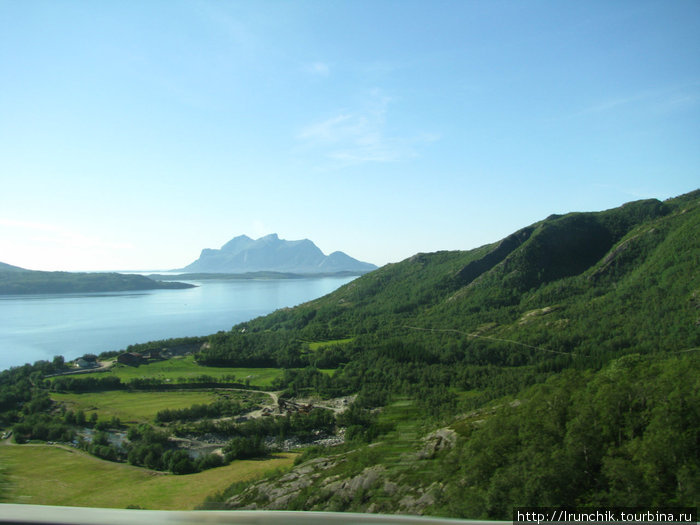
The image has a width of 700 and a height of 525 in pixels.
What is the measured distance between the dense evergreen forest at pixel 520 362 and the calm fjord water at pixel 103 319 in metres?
10.6

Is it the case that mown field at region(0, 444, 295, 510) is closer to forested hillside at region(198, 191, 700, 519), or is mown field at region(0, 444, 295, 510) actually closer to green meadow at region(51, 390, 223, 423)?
forested hillside at region(198, 191, 700, 519)

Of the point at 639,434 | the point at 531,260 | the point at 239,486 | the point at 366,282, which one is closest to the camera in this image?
the point at 639,434

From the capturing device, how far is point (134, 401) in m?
24.5

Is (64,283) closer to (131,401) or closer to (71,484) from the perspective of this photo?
(131,401)

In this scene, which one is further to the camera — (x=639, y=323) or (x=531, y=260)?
(x=531, y=260)

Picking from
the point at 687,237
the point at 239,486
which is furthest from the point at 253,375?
the point at 687,237

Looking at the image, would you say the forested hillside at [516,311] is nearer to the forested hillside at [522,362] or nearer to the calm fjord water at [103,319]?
the forested hillside at [522,362]

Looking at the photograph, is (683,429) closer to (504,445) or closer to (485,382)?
(504,445)

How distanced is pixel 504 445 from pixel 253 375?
1024 inches

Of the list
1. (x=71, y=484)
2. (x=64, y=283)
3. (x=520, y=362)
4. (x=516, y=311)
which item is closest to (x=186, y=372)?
(x=520, y=362)

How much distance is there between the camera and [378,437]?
15.4m

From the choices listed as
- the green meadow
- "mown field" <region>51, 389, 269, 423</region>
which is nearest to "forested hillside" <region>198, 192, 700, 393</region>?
"mown field" <region>51, 389, 269, 423</region>

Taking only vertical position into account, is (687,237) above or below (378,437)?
above

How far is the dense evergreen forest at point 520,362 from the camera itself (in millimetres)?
5562
